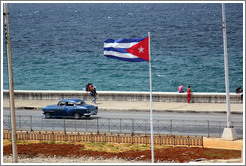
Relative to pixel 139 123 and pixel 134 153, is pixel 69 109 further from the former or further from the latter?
pixel 134 153

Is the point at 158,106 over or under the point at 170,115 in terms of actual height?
over

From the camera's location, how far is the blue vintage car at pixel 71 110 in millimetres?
33625

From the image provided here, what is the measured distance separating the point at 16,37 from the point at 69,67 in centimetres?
4197

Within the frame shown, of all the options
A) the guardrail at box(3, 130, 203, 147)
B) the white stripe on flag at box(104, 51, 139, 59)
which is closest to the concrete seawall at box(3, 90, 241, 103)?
the guardrail at box(3, 130, 203, 147)

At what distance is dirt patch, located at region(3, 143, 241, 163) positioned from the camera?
23.7 metres

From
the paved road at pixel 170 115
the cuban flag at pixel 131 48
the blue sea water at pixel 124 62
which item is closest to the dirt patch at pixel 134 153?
the cuban flag at pixel 131 48

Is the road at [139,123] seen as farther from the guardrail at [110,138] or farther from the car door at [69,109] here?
the guardrail at [110,138]

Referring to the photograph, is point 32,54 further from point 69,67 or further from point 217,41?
point 217,41

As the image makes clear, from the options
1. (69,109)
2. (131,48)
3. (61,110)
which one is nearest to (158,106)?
(69,109)

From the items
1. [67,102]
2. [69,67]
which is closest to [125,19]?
[69,67]

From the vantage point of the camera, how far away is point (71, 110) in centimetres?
3388

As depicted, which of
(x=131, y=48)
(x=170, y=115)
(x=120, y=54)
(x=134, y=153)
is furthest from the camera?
(x=170, y=115)

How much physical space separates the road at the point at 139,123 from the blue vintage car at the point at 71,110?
15.2 inches

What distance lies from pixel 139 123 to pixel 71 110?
4.88 meters
